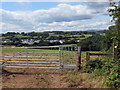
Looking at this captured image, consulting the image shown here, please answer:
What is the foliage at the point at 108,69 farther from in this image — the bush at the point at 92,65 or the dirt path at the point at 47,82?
the dirt path at the point at 47,82

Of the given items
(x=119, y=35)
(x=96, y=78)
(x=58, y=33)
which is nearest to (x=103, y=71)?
(x=96, y=78)

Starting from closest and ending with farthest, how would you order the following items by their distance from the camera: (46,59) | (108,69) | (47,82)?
1. (47,82)
2. (108,69)
3. (46,59)

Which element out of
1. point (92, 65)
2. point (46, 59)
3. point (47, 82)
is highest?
point (46, 59)

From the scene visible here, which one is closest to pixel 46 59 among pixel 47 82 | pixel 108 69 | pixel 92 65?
pixel 47 82

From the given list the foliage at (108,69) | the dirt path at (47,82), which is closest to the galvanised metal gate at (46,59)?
the dirt path at (47,82)

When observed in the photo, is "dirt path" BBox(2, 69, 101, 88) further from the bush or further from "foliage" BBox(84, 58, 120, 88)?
the bush

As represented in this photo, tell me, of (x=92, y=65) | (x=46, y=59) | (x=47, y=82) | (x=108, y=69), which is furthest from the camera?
(x=46, y=59)

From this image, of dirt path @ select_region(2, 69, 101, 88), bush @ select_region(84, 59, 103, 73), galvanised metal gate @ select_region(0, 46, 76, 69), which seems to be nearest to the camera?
dirt path @ select_region(2, 69, 101, 88)

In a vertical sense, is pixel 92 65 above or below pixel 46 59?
below

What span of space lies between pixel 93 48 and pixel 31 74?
16542mm

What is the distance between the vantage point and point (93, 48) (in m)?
23.2

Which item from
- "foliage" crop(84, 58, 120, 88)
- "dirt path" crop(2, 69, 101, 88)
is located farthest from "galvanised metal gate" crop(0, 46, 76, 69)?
"foliage" crop(84, 58, 120, 88)

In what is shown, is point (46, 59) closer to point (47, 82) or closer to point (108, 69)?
point (47, 82)

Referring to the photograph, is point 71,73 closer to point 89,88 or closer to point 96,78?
point 96,78
